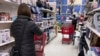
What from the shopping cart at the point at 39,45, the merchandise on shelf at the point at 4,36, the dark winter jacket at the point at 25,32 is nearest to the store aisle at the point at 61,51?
the shopping cart at the point at 39,45

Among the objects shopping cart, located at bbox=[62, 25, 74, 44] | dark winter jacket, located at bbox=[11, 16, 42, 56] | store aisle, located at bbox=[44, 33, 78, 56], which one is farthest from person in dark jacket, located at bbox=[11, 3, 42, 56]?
shopping cart, located at bbox=[62, 25, 74, 44]

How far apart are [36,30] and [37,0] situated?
380 centimetres

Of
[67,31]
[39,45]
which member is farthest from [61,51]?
[39,45]

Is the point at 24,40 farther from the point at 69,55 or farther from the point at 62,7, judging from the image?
the point at 62,7

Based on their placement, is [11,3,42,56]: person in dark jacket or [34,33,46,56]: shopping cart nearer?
[11,3,42,56]: person in dark jacket

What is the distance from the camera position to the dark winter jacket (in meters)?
3.16

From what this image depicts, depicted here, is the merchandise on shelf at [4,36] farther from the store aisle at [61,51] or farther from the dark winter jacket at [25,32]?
the store aisle at [61,51]

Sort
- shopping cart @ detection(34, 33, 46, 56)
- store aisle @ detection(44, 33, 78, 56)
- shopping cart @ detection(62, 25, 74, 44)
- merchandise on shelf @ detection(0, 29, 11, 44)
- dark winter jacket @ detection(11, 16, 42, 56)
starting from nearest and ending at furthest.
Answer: dark winter jacket @ detection(11, 16, 42, 56), merchandise on shelf @ detection(0, 29, 11, 44), shopping cart @ detection(34, 33, 46, 56), store aisle @ detection(44, 33, 78, 56), shopping cart @ detection(62, 25, 74, 44)

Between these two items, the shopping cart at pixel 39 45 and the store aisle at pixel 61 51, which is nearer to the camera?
the shopping cart at pixel 39 45

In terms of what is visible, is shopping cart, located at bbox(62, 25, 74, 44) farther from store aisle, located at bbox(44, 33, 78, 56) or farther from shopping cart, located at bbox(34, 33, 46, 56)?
shopping cart, located at bbox(34, 33, 46, 56)

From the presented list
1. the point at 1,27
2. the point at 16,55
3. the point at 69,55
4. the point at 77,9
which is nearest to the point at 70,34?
the point at 69,55

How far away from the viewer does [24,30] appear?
318 centimetres

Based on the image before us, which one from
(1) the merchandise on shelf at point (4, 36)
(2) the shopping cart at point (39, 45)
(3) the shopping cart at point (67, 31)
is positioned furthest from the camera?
(3) the shopping cart at point (67, 31)

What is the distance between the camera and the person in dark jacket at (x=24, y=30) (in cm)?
316
